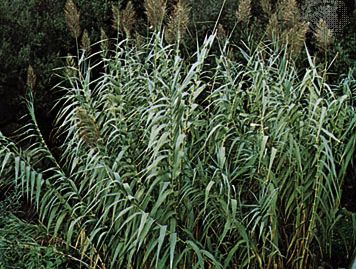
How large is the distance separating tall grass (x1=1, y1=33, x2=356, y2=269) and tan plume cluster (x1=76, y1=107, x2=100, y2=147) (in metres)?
0.01

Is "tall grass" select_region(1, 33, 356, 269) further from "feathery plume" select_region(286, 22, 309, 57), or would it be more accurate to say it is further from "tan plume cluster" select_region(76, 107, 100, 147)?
"feathery plume" select_region(286, 22, 309, 57)

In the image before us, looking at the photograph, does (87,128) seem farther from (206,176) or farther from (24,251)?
(24,251)

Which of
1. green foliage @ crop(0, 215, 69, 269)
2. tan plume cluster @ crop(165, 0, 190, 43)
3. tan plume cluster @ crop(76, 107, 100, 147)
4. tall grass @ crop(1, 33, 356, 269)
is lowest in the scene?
green foliage @ crop(0, 215, 69, 269)

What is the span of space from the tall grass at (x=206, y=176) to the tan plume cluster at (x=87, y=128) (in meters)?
0.01


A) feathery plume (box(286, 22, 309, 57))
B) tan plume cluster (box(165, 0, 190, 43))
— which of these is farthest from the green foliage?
feathery plume (box(286, 22, 309, 57))

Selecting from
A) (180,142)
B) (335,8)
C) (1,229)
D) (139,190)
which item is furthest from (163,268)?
(335,8)

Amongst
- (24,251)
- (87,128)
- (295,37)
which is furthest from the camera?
(24,251)

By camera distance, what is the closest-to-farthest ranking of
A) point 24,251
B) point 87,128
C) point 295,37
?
point 87,128
point 295,37
point 24,251

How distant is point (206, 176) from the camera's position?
3627 mm

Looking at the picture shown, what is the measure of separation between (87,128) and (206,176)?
2.29 ft

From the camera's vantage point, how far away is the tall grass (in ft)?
11.5

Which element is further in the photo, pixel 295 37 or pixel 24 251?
pixel 24 251

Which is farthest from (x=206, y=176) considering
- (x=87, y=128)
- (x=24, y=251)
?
(x=24, y=251)

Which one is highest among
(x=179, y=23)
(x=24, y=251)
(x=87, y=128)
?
(x=179, y=23)
